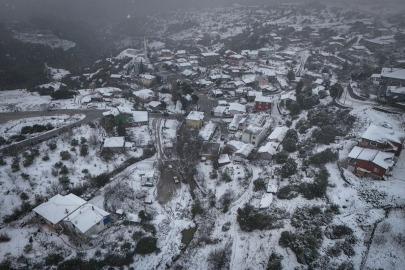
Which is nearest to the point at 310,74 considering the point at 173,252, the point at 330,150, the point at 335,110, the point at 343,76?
the point at 343,76

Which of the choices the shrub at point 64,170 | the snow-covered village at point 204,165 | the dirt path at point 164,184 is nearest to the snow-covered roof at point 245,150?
the snow-covered village at point 204,165

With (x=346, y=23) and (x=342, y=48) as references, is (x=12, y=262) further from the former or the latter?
(x=346, y=23)

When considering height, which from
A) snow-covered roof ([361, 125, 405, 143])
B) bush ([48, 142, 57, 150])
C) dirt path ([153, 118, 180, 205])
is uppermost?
snow-covered roof ([361, 125, 405, 143])

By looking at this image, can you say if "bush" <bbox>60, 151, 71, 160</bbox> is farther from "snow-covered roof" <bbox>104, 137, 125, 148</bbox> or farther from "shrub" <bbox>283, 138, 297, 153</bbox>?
"shrub" <bbox>283, 138, 297, 153</bbox>

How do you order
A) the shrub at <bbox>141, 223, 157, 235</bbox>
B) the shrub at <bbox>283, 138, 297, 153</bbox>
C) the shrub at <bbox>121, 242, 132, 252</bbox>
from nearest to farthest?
the shrub at <bbox>121, 242, 132, 252</bbox> < the shrub at <bbox>141, 223, 157, 235</bbox> < the shrub at <bbox>283, 138, 297, 153</bbox>

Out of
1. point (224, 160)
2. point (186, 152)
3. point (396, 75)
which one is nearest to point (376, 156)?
point (224, 160)

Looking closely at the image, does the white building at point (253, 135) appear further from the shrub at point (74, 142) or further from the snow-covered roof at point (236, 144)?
the shrub at point (74, 142)

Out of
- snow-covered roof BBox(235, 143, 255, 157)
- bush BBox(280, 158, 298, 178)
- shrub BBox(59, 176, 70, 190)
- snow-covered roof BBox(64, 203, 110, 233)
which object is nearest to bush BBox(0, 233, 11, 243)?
snow-covered roof BBox(64, 203, 110, 233)
